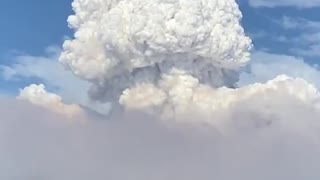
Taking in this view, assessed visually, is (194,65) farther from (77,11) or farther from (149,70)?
(77,11)

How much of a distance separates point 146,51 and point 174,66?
3.23 metres

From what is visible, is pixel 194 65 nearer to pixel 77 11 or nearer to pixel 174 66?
pixel 174 66

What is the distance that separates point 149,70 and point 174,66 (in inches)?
126

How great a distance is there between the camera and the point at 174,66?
87.6m

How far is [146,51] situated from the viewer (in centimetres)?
8581

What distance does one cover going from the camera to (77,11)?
86.9 meters

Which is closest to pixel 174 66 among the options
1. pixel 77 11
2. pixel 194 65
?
pixel 194 65

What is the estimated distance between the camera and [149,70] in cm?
8988

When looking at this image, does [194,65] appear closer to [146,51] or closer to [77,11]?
[146,51]

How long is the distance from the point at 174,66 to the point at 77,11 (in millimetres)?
9679

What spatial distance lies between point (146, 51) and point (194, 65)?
4.85 m

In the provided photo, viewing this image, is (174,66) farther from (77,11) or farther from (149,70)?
(77,11)
